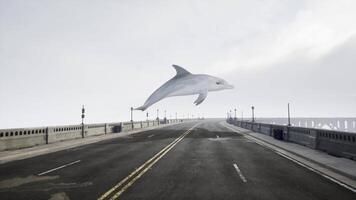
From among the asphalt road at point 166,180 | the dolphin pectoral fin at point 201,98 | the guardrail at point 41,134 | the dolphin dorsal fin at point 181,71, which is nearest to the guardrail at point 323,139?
the asphalt road at point 166,180

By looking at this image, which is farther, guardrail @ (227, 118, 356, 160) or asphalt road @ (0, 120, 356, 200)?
guardrail @ (227, 118, 356, 160)

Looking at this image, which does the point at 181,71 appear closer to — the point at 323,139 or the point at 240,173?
the point at 323,139

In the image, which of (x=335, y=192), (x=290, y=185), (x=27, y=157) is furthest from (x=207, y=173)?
(x=27, y=157)

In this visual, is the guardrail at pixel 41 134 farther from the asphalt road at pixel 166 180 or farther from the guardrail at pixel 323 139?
the guardrail at pixel 323 139

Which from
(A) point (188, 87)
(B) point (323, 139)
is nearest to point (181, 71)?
(A) point (188, 87)

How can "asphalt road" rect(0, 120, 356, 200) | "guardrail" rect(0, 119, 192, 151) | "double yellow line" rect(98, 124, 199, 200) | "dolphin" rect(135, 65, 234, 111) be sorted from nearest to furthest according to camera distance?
"double yellow line" rect(98, 124, 199, 200) → "asphalt road" rect(0, 120, 356, 200) → "dolphin" rect(135, 65, 234, 111) → "guardrail" rect(0, 119, 192, 151)

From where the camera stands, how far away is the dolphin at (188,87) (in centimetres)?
1889

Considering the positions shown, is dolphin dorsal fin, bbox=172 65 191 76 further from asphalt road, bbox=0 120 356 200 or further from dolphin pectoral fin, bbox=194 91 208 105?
asphalt road, bbox=0 120 356 200

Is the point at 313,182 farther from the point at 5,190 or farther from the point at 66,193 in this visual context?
the point at 5,190

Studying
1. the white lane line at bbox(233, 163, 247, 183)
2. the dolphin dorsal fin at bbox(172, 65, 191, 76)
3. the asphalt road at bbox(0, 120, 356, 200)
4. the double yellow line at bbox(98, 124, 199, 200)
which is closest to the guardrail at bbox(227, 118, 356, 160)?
the asphalt road at bbox(0, 120, 356, 200)

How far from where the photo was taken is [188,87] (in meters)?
19.1

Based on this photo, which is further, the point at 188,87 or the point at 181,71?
the point at 181,71

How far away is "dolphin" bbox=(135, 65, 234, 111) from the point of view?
18.9m

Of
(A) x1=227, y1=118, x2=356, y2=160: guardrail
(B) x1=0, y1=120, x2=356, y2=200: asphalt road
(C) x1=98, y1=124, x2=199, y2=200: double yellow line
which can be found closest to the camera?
(C) x1=98, y1=124, x2=199, y2=200: double yellow line
